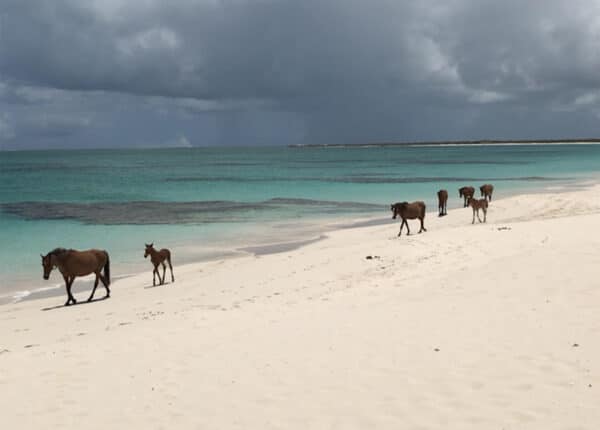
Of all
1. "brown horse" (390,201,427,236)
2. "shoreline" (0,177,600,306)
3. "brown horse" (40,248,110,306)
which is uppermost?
"brown horse" (390,201,427,236)

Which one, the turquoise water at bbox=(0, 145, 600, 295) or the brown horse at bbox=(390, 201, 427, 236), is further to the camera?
the turquoise water at bbox=(0, 145, 600, 295)

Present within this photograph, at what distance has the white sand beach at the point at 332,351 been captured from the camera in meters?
5.83

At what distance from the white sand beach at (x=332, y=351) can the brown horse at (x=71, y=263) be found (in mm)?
666

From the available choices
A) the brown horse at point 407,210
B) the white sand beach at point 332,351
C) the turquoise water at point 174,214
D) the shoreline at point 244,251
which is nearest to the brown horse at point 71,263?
the white sand beach at point 332,351

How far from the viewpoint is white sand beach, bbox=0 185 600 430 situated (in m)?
5.83

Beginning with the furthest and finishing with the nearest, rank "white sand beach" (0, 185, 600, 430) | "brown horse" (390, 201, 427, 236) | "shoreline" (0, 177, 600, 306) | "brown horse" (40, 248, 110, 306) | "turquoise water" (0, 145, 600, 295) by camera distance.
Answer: "turquoise water" (0, 145, 600, 295) < "brown horse" (390, 201, 427, 236) < "shoreline" (0, 177, 600, 306) < "brown horse" (40, 248, 110, 306) < "white sand beach" (0, 185, 600, 430)

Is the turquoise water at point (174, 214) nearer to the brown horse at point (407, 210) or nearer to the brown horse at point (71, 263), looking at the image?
the brown horse at point (71, 263)

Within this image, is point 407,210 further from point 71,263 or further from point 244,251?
point 71,263

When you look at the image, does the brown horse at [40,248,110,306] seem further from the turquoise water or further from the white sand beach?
the turquoise water

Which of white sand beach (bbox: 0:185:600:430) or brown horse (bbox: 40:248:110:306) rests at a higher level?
brown horse (bbox: 40:248:110:306)

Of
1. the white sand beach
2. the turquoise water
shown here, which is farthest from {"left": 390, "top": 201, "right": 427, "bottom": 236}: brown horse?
the white sand beach

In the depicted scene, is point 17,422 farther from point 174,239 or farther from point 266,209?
point 266,209

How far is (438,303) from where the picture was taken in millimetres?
9820

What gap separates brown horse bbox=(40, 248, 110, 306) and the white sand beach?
666mm
